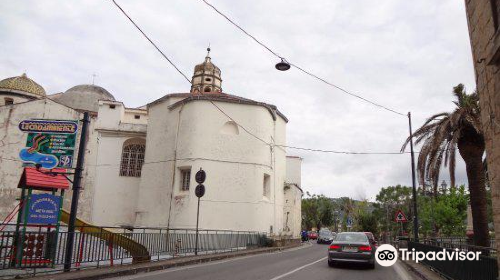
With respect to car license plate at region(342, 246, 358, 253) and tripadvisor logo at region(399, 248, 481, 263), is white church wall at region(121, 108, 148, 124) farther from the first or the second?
tripadvisor logo at region(399, 248, 481, 263)

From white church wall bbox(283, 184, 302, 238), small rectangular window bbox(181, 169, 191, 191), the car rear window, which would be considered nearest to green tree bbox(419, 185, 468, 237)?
white church wall bbox(283, 184, 302, 238)

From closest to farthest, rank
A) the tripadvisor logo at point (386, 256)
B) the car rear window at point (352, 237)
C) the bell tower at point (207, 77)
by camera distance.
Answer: the car rear window at point (352, 237) → the tripadvisor logo at point (386, 256) → the bell tower at point (207, 77)

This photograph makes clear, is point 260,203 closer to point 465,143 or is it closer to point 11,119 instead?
point 465,143

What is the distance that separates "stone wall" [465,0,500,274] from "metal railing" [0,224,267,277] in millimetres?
9698

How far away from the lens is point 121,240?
1192 cm

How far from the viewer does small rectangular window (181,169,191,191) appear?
93.1 ft

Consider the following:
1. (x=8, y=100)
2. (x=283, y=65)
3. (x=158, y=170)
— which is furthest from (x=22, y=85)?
(x=283, y=65)

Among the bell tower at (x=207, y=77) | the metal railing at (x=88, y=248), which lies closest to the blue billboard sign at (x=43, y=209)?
the metal railing at (x=88, y=248)

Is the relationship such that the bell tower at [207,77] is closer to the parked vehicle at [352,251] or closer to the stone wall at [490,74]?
the parked vehicle at [352,251]

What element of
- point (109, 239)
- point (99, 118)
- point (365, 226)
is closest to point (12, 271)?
point (109, 239)

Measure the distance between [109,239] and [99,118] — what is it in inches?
1035

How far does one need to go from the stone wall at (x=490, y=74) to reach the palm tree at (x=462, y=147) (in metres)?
8.53

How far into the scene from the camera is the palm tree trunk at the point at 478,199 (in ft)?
44.6

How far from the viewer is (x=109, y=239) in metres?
11.4
